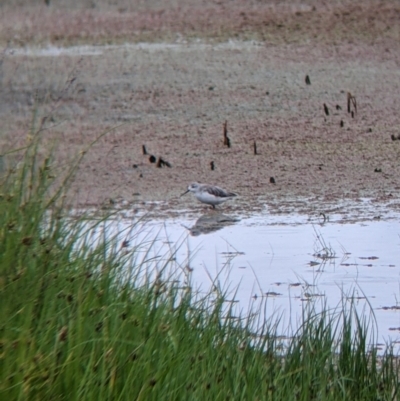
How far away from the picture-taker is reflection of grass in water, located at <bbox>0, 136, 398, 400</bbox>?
3.40 meters

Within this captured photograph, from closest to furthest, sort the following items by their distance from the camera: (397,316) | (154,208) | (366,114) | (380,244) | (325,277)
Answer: (397,316), (325,277), (380,244), (154,208), (366,114)

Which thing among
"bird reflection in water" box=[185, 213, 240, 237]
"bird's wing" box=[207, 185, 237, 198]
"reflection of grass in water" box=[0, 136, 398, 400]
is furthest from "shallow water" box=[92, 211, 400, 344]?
"reflection of grass in water" box=[0, 136, 398, 400]

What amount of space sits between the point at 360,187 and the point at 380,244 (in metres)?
1.40

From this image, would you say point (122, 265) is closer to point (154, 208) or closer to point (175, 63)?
point (154, 208)

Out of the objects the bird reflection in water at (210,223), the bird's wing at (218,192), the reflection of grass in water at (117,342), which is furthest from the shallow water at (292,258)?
the reflection of grass in water at (117,342)

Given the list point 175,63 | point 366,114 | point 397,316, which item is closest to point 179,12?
point 175,63

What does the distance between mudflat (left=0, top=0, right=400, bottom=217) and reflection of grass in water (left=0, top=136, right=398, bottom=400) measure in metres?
1.64

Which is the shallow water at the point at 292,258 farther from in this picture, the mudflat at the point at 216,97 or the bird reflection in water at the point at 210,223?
the mudflat at the point at 216,97

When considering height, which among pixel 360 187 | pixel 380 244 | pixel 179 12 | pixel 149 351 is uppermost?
pixel 179 12

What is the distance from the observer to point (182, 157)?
9.01 metres

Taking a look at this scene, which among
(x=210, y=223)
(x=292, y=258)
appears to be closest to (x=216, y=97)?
(x=210, y=223)

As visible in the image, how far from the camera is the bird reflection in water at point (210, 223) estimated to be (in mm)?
7238

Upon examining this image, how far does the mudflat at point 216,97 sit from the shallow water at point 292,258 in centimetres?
39

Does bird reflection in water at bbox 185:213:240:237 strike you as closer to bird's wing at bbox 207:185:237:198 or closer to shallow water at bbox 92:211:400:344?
shallow water at bbox 92:211:400:344
